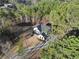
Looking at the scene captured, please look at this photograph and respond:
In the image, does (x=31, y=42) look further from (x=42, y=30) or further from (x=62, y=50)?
(x=62, y=50)

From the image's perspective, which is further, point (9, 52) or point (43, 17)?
point (43, 17)

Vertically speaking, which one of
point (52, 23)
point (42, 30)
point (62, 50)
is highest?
point (52, 23)

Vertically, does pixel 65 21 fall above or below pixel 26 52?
above

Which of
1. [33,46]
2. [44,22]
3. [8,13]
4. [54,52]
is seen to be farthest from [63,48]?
[8,13]

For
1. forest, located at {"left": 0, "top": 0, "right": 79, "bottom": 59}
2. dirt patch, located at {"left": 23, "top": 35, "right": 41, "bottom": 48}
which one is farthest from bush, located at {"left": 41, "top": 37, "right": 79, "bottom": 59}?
dirt patch, located at {"left": 23, "top": 35, "right": 41, "bottom": 48}

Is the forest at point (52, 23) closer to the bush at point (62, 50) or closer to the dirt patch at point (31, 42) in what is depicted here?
the bush at point (62, 50)

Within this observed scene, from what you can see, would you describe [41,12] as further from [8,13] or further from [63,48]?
[63,48]

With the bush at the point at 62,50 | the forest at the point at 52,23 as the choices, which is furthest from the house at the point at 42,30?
the bush at the point at 62,50

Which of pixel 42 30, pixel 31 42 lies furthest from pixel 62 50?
pixel 42 30

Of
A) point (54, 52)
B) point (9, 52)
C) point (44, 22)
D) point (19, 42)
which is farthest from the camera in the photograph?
point (44, 22)
